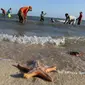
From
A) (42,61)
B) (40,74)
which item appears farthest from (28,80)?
(42,61)

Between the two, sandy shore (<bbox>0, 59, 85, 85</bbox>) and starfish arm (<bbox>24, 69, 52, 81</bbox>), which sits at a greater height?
starfish arm (<bbox>24, 69, 52, 81</bbox>)

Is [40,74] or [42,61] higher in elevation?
[40,74]

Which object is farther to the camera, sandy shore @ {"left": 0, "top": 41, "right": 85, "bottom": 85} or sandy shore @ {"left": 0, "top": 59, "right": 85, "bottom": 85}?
sandy shore @ {"left": 0, "top": 41, "right": 85, "bottom": 85}

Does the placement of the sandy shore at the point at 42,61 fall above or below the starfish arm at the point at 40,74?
below

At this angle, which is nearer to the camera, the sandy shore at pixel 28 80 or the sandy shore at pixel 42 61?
the sandy shore at pixel 28 80

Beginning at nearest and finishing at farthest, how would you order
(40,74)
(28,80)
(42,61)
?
(28,80)
(40,74)
(42,61)

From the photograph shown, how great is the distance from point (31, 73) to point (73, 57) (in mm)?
2853

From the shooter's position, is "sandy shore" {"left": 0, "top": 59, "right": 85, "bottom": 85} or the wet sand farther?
the wet sand

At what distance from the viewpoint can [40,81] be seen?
486cm

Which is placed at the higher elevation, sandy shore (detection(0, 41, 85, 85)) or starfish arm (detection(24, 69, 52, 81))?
starfish arm (detection(24, 69, 52, 81))

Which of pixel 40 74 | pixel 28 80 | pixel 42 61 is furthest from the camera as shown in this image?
pixel 42 61

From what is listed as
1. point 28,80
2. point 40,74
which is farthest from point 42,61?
point 28,80

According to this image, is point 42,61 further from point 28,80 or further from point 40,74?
point 28,80

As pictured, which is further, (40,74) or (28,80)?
(40,74)
